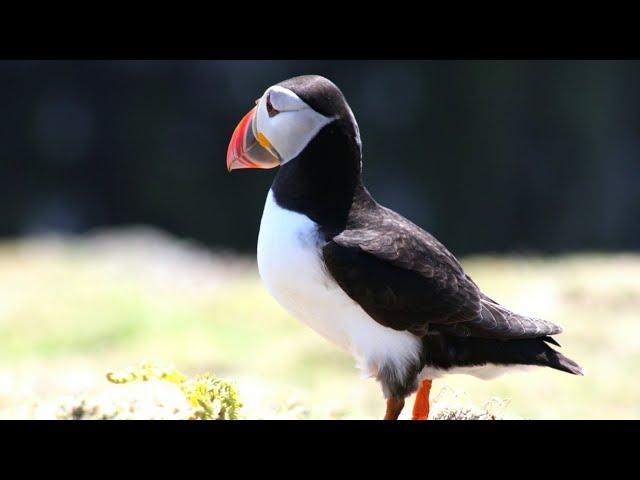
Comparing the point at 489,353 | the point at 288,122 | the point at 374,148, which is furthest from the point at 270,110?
the point at 374,148

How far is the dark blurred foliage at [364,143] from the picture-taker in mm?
24125

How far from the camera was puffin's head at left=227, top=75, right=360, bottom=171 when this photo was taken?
513 cm

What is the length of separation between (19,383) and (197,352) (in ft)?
9.42

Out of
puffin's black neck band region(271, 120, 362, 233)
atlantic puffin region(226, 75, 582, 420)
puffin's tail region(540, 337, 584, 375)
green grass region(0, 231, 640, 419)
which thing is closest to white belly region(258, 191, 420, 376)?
atlantic puffin region(226, 75, 582, 420)

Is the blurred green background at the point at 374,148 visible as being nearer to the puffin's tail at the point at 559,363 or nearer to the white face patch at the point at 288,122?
the puffin's tail at the point at 559,363

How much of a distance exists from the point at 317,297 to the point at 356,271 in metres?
0.23

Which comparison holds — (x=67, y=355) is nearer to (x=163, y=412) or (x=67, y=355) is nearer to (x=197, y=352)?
(x=197, y=352)

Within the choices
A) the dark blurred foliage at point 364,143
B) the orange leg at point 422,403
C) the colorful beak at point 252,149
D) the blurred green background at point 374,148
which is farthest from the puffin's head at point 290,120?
the dark blurred foliage at point 364,143

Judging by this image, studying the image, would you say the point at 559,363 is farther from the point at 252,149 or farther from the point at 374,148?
the point at 374,148

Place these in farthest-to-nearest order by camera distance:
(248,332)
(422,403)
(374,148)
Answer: (374,148), (248,332), (422,403)

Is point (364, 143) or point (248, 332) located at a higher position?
point (364, 143)

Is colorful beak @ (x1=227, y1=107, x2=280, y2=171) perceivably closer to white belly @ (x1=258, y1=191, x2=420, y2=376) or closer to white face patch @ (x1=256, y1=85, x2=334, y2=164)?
white face patch @ (x1=256, y1=85, x2=334, y2=164)

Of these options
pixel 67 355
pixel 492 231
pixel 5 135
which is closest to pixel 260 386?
pixel 67 355

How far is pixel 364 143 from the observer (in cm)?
2442
